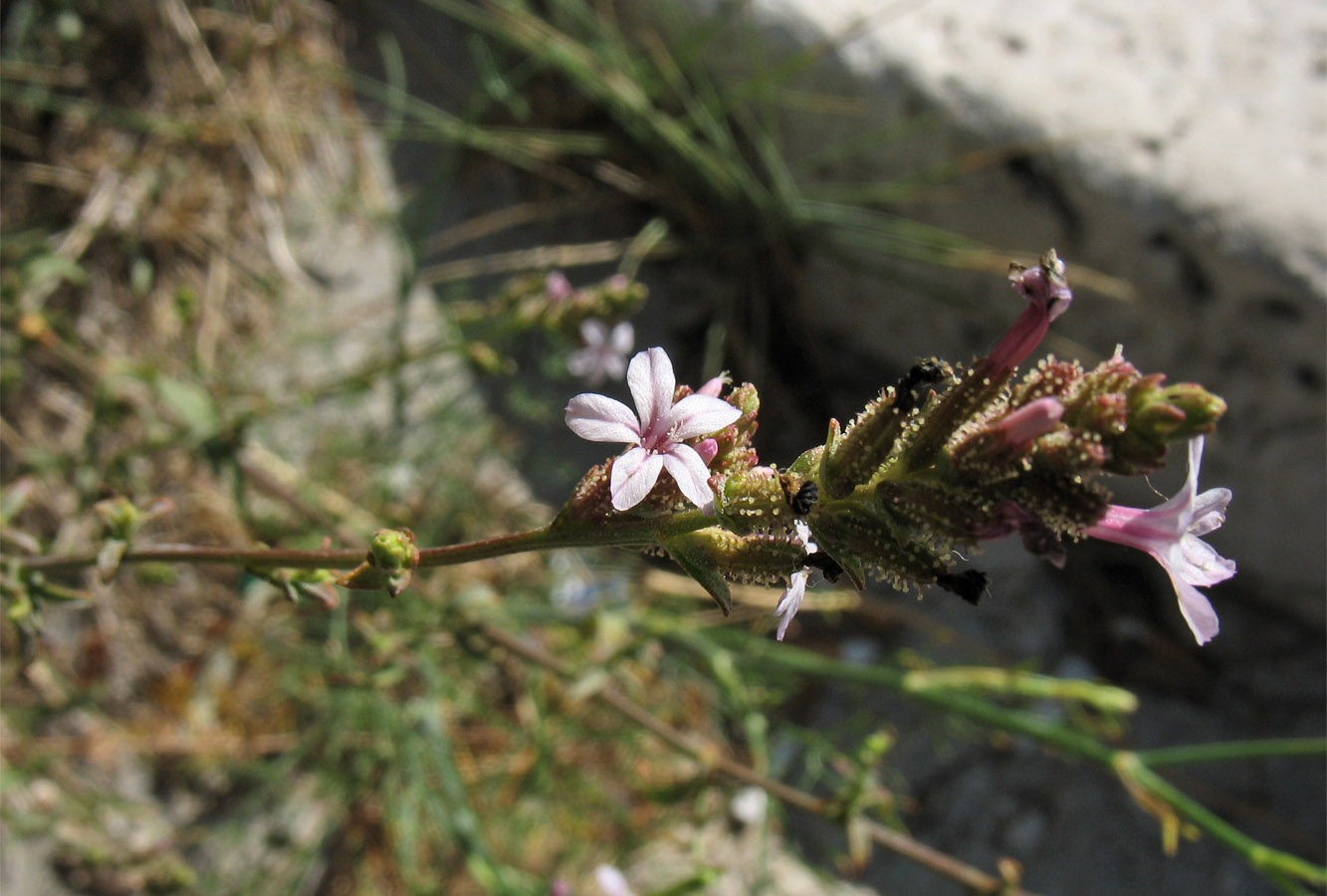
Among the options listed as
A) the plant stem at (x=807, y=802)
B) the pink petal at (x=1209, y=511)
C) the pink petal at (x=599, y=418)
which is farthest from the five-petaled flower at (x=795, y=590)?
the plant stem at (x=807, y=802)

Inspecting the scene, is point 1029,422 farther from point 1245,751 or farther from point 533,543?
point 1245,751

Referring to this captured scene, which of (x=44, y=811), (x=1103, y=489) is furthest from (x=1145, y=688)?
(x=44, y=811)

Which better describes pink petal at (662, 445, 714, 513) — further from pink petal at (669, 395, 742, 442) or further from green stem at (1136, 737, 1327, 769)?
green stem at (1136, 737, 1327, 769)

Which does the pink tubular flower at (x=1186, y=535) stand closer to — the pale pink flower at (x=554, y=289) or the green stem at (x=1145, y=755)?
the green stem at (x=1145, y=755)

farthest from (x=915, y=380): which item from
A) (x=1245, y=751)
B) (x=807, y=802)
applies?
(x=1245, y=751)

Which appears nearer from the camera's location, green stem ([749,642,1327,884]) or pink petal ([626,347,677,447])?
pink petal ([626,347,677,447])

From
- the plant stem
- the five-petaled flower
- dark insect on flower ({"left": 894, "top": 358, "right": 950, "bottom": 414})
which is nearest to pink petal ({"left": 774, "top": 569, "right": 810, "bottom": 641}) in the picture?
the five-petaled flower

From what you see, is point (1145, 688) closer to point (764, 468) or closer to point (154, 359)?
point (764, 468)
